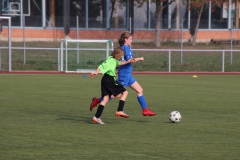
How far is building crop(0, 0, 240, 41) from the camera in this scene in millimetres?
32250

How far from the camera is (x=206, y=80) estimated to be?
76.7ft

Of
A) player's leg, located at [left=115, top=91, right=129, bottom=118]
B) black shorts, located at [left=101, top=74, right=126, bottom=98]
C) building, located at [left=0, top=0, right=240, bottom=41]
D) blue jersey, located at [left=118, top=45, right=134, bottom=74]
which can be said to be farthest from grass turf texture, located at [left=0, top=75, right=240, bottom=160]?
building, located at [left=0, top=0, right=240, bottom=41]

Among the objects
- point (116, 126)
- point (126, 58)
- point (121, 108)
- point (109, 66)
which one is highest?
point (126, 58)

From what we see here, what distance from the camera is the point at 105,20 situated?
33.6 metres

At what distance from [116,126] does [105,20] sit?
22827mm

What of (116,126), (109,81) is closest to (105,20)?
(109,81)

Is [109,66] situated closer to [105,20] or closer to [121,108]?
[121,108]

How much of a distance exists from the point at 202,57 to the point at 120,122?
21117 mm

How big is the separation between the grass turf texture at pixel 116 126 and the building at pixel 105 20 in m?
13.2

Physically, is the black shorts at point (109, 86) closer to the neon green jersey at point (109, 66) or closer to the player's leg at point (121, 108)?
the neon green jersey at point (109, 66)

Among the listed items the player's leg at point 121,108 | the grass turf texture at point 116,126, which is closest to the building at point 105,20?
the grass turf texture at point 116,126

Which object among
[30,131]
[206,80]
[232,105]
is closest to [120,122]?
[30,131]

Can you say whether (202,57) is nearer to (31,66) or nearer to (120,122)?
(31,66)

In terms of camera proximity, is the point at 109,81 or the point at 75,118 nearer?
the point at 109,81
